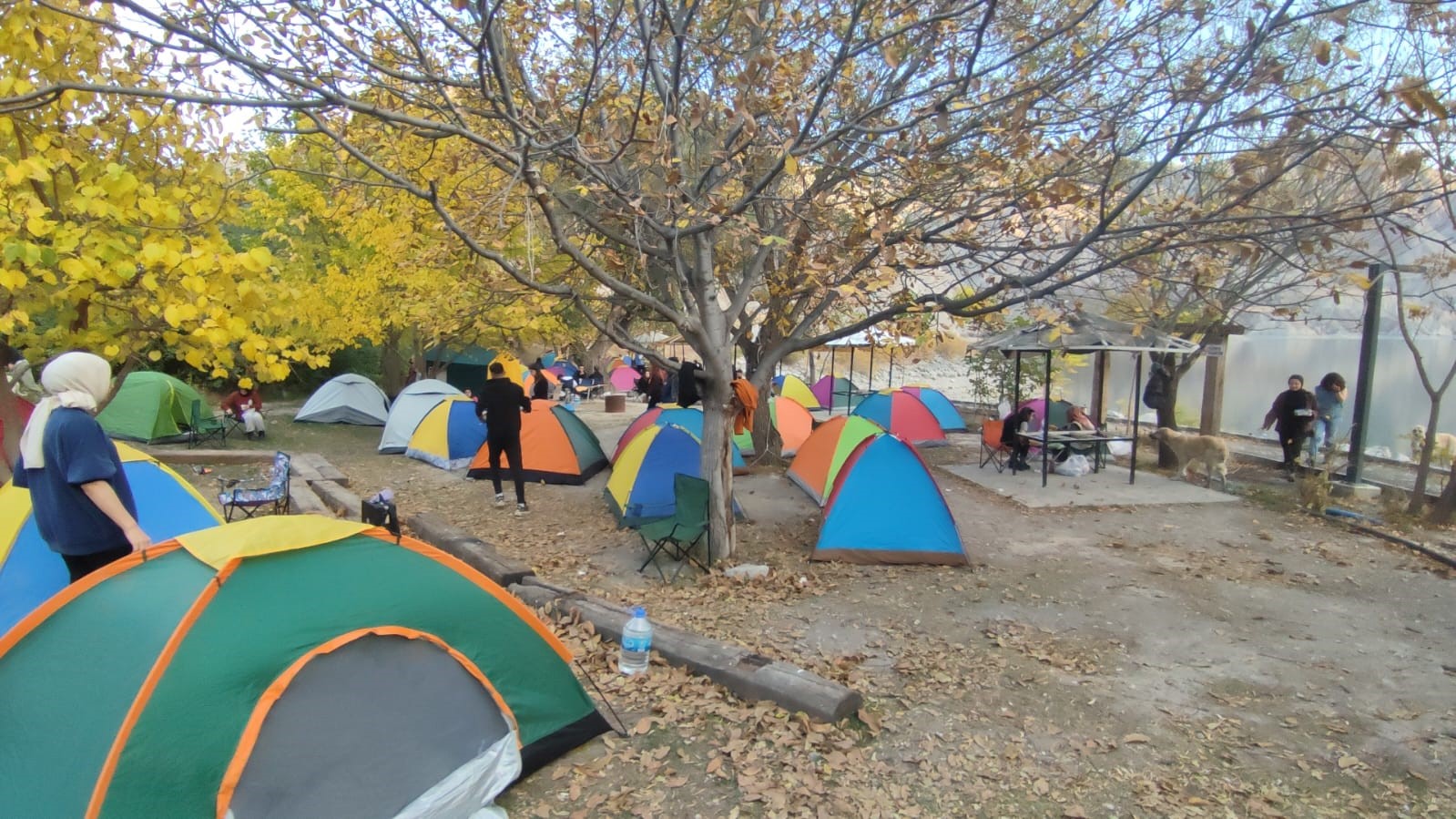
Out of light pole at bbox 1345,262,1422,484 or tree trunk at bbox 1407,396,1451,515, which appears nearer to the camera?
tree trunk at bbox 1407,396,1451,515

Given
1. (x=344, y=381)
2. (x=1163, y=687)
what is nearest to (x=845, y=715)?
(x=1163, y=687)

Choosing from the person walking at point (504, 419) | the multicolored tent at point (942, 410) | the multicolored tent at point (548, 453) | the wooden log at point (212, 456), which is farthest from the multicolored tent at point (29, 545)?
the multicolored tent at point (942, 410)

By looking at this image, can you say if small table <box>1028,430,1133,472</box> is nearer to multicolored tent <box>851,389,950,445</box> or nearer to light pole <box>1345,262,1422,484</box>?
light pole <box>1345,262,1422,484</box>

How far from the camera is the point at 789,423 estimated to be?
13.6 m

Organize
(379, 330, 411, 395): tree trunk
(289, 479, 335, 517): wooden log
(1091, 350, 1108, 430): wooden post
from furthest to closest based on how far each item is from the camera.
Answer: (379, 330, 411, 395): tree trunk → (1091, 350, 1108, 430): wooden post → (289, 479, 335, 517): wooden log

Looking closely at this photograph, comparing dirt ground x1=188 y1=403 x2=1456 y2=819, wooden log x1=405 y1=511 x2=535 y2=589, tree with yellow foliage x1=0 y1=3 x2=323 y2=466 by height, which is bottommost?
dirt ground x1=188 y1=403 x2=1456 y2=819

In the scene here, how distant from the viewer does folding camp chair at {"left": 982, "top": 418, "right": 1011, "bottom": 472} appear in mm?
11672

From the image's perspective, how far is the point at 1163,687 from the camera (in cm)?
448

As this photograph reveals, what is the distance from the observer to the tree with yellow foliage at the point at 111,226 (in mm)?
3594

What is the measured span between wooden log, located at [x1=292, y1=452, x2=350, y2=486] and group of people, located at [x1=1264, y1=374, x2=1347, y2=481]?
12342 millimetres

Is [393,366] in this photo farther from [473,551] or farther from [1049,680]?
[1049,680]

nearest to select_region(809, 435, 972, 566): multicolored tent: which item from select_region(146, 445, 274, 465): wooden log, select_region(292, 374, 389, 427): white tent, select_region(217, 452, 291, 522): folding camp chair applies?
select_region(217, 452, 291, 522): folding camp chair

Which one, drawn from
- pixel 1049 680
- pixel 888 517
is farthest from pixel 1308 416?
pixel 1049 680

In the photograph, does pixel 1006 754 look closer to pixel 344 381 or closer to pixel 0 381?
pixel 0 381
